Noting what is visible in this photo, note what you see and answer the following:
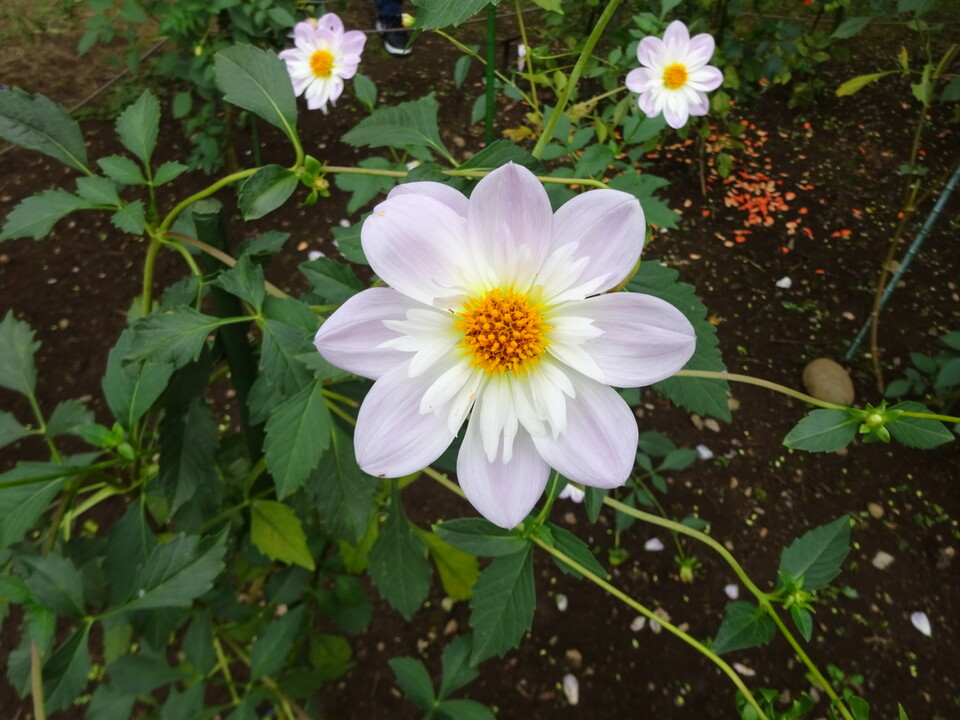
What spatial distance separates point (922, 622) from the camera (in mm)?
1570

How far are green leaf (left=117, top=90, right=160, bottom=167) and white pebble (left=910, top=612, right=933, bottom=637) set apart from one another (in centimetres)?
191

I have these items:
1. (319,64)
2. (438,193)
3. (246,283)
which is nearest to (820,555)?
(438,193)

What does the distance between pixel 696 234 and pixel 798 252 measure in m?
0.37

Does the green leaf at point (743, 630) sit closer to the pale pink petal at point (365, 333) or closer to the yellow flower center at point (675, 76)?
the pale pink petal at point (365, 333)

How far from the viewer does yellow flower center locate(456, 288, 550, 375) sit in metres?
0.59

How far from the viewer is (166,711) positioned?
879mm

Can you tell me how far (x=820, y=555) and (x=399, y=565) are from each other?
62 centimetres

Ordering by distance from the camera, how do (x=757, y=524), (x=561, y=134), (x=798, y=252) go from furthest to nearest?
(x=798, y=252) < (x=757, y=524) < (x=561, y=134)

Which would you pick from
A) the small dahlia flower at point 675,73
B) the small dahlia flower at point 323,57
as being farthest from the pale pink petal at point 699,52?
the small dahlia flower at point 323,57

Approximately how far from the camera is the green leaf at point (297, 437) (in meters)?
0.72

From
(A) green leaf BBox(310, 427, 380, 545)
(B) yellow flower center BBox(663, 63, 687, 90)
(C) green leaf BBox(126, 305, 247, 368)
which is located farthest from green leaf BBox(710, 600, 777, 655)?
(B) yellow flower center BBox(663, 63, 687, 90)

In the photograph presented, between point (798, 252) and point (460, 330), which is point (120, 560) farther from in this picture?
point (798, 252)

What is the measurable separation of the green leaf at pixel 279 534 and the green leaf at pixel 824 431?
730mm

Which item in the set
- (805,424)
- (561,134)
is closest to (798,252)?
(561,134)
